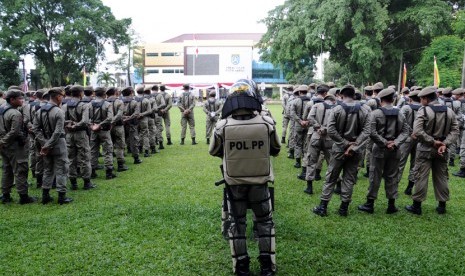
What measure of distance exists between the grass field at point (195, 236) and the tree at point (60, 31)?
33237mm

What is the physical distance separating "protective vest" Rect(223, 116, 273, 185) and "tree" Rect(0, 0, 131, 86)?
36524mm

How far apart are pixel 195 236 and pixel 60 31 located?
37955 mm

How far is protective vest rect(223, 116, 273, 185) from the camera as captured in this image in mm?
4418

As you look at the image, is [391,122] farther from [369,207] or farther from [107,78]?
[107,78]

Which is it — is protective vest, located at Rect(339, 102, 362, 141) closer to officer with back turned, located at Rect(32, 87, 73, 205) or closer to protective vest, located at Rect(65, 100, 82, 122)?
officer with back turned, located at Rect(32, 87, 73, 205)

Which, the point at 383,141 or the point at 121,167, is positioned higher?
the point at 383,141

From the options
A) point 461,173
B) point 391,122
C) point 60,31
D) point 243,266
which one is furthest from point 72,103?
point 60,31

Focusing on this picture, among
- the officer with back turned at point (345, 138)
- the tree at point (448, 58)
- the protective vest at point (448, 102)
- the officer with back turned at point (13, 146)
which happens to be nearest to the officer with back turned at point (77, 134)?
the officer with back turned at point (13, 146)

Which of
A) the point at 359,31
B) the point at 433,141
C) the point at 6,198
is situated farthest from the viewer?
the point at 359,31

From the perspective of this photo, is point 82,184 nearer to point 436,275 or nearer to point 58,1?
point 436,275

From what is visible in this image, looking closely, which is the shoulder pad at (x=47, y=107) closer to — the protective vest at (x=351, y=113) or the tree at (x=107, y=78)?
the protective vest at (x=351, y=113)

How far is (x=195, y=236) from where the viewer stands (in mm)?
5750

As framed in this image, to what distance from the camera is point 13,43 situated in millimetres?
36281

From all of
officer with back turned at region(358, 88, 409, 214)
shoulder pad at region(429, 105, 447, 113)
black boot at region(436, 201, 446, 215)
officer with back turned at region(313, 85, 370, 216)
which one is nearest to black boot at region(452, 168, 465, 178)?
black boot at region(436, 201, 446, 215)
